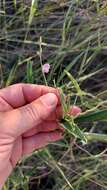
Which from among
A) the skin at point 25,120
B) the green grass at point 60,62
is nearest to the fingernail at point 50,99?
the skin at point 25,120

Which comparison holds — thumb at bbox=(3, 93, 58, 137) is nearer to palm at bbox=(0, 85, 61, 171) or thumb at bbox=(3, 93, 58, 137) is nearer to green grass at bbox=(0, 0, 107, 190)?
palm at bbox=(0, 85, 61, 171)

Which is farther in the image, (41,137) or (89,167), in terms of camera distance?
(89,167)

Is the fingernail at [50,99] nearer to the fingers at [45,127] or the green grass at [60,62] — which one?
the fingers at [45,127]

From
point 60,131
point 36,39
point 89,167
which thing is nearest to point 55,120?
point 60,131

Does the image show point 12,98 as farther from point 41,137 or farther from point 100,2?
A: point 100,2

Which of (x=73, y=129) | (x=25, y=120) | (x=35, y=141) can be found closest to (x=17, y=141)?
(x=35, y=141)

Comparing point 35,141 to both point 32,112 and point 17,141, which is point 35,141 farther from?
point 32,112
